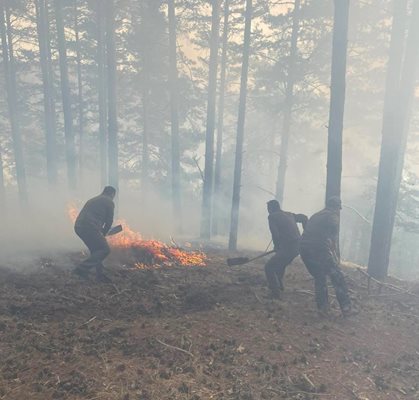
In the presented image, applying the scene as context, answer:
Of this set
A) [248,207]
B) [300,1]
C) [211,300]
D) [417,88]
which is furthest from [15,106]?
[417,88]

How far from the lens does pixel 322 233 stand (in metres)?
8.25

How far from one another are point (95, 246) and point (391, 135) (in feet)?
28.5

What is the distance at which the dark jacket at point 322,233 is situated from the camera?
8160 millimetres

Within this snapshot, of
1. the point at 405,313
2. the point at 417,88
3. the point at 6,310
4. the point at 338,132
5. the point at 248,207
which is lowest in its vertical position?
the point at 248,207

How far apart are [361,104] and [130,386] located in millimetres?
24969

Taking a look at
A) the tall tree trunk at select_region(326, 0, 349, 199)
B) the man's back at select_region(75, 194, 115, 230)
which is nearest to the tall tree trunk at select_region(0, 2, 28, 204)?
the man's back at select_region(75, 194, 115, 230)

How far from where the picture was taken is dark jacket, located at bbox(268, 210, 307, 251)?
8739 mm

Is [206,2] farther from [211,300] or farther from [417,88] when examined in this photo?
[211,300]

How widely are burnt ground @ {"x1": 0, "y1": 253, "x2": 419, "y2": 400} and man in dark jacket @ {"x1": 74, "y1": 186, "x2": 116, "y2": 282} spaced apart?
13.9 inches

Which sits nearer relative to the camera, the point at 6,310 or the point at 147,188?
the point at 6,310

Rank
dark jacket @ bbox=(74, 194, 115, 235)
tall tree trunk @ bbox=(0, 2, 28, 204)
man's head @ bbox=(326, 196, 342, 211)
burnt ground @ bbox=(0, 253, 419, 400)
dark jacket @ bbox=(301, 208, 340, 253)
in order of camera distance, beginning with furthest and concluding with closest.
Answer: tall tree trunk @ bbox=(0, 2, 28, 204) < dark jacket @ bbox=(74, 194, 115, 235) < man's head @ bbox=(326, 196, 342, 211) < dark jacket @ bbox=(301, 208, 340, 253) < burnt ground @ bbox=(0, 253, 419, 400)

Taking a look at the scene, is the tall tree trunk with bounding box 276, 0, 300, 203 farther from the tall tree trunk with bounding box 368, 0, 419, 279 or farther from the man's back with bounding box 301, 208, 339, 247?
the man's back with bounding box 301, 208, 339, 247

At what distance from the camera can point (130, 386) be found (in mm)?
5012

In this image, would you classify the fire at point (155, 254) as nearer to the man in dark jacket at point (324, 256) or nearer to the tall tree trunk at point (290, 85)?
the man in dark jacket at point (324, 256)
